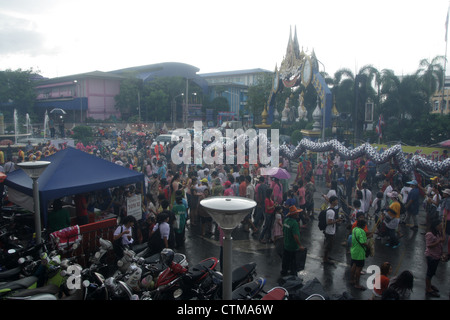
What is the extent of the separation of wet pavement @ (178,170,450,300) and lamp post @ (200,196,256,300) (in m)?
3.03

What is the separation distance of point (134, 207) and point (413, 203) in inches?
305

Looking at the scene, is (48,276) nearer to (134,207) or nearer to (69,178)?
(69,178)

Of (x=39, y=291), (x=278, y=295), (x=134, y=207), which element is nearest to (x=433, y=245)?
(x=278, y=295)

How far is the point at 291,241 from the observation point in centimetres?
657

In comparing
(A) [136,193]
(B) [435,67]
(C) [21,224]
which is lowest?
(C) [21,224]

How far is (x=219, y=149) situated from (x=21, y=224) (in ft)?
32.6

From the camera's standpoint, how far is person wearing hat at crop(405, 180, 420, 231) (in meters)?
9.41

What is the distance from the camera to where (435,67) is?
3341 centimetres

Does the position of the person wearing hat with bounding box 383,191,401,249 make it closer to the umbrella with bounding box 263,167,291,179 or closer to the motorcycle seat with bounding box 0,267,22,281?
the umbrella with bounding box 263,167,291,179

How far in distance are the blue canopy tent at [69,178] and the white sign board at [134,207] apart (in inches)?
20.5
